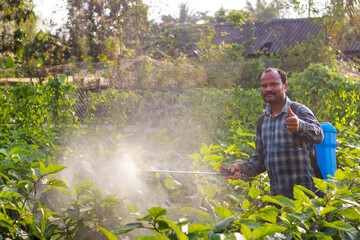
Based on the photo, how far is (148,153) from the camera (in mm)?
4090

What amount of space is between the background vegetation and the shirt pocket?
1.03 feet

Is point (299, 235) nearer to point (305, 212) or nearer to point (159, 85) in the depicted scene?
point (305, 212)

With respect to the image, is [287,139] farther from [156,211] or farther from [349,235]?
[156,211]

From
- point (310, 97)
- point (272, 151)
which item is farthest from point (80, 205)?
point (310, 97)

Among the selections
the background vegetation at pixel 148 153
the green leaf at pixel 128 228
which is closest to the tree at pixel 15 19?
the background vegetation at pixel 148 153

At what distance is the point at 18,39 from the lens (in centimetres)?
575

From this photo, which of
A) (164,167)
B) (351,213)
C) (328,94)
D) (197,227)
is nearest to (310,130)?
(351,213)

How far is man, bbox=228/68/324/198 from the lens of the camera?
2.52 meters

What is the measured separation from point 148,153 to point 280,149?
6.03 feet

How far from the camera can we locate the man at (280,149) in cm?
252

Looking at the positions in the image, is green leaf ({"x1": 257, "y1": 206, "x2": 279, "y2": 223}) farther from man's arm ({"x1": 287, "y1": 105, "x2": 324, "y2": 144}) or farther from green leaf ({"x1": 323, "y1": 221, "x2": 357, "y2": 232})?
man's arm ({"x1": 287, "y1": 105, "x2": 324, "y2": 144})

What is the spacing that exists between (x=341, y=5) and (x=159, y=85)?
5925 millimetres

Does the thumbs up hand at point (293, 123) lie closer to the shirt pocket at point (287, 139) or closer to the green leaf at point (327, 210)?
the shirt pocket at point (287, 139)

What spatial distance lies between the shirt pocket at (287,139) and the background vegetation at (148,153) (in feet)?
1.03
